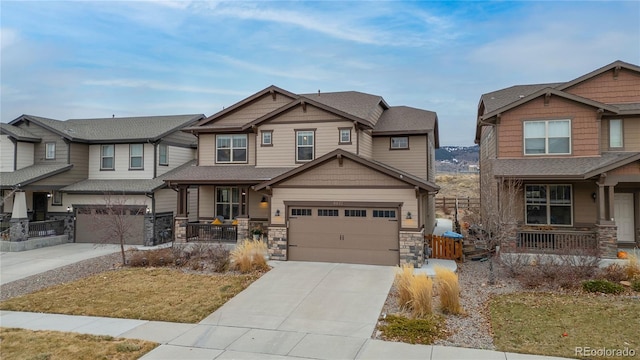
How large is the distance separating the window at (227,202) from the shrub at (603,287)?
49.8 ft

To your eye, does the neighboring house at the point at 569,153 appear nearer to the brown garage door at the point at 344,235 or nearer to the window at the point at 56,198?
the brown garage door at the point at 344,235

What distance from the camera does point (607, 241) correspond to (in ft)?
44.0

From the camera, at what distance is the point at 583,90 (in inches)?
639

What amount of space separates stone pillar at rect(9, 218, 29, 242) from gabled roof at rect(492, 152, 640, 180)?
2252cm

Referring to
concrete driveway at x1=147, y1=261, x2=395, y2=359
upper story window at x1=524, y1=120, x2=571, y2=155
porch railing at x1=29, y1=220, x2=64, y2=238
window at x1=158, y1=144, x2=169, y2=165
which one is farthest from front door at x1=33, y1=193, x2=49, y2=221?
upper story window at x1=524, y1=120, x2=571, y2=155

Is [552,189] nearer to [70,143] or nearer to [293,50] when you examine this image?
[293,50]

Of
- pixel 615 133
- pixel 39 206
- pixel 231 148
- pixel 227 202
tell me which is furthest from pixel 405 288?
pixel 39 206

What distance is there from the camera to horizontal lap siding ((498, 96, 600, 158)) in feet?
49.9

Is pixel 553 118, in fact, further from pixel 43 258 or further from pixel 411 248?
pixel 43 258

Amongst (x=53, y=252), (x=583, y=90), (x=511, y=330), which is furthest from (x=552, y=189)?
(x=53, y=252)

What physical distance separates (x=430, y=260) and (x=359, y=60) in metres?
22.2

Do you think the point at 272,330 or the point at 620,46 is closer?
the point at 272,330

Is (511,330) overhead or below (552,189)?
below

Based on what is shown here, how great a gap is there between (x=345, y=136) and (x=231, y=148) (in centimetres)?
649
